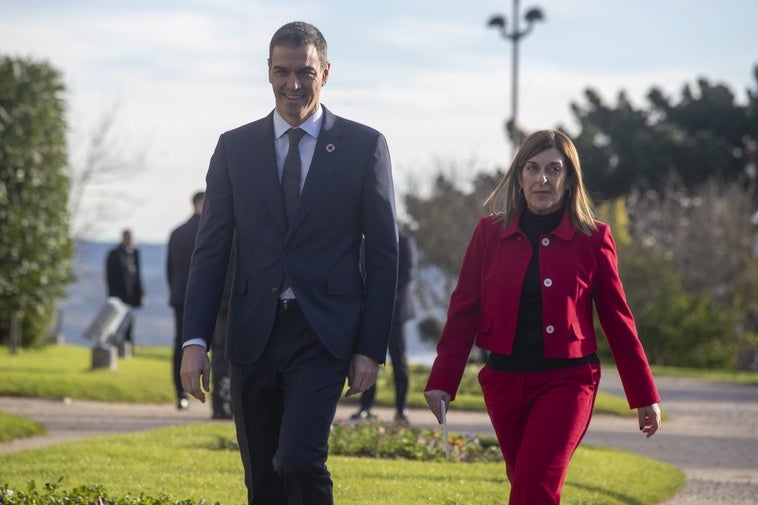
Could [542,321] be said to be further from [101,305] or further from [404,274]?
[101,305]

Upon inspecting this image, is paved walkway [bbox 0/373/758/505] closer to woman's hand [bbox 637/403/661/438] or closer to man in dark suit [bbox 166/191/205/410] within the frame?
man in dark suit [bbox 166/191/205/410]

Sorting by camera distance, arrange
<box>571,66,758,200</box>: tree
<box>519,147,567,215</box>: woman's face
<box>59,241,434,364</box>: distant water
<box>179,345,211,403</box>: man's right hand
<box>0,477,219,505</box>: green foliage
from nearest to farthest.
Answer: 1. <box>179,345,211,403</box>: man's right hand
2. <box>519,147,567,215</box>: woman's face
3. <box>0,477,219,505</box>: green foliage
4. <box>59,241,434,364</box>: distant water
5. <box>571,66,758,200</box>: tree

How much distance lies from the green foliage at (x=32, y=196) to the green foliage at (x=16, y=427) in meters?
7.61

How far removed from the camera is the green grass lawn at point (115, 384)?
1585 centimetres

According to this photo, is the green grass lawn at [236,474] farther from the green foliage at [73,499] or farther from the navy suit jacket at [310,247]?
the navy suit jacket at [310,247]

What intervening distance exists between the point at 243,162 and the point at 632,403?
186cm

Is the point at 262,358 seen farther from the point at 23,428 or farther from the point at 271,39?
the point at 23,428

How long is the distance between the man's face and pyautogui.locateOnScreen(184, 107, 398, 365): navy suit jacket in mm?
138

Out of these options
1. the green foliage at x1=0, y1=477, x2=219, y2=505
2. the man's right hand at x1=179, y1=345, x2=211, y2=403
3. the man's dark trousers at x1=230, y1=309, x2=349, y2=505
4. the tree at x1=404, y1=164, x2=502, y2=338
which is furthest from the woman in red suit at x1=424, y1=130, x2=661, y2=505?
the tree at x1=404, y1=164, x2=502, y2=338

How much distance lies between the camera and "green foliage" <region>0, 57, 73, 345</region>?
19688 mm

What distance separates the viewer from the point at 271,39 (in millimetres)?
5332

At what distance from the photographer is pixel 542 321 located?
18.3 feet

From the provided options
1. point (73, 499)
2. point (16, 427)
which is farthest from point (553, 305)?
point (16, 427)

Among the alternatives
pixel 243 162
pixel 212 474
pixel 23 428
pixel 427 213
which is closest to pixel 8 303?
pixel 23 428
